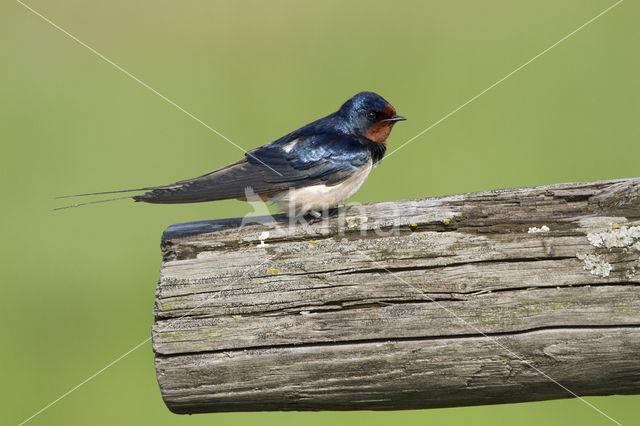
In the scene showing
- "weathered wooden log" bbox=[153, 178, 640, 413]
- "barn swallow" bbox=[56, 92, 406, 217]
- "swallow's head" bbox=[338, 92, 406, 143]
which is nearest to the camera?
"weathered wooden log" bbox=[153, 178, 640, 413]

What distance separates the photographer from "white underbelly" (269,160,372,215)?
262 cm

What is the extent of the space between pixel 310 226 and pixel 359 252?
0.21 m

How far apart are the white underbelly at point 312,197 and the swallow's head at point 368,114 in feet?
1.10

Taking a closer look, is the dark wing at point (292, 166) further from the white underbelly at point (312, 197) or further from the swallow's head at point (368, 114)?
the swallow's head at point (368, 114)

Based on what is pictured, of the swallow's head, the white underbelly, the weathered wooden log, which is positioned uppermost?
the swallow's head

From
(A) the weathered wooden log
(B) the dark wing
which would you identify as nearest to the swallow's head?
(B) the dark wing

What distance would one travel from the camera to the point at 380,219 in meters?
2.01

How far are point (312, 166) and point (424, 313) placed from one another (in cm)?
113

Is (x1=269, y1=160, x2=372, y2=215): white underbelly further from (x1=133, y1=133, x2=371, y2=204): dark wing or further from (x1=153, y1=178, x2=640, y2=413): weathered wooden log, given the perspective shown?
(x1=153, y1=178, x2=640, y2=413): weathered wooden log

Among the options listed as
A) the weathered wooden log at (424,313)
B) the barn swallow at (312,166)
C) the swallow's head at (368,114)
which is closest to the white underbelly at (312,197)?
the barn swallow at (312,166)

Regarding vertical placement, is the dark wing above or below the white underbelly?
above

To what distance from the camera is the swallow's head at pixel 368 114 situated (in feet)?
9.79

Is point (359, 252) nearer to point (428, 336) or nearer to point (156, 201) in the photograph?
point (428, 336)

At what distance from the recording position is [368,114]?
3.01m
